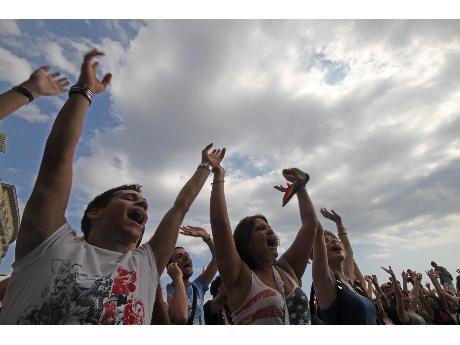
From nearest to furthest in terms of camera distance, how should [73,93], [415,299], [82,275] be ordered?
[82,275], [73,93], [415,299]

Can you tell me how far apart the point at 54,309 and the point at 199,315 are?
10.4 ft

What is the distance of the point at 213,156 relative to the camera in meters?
3.11

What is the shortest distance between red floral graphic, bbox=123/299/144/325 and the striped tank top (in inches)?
37.1

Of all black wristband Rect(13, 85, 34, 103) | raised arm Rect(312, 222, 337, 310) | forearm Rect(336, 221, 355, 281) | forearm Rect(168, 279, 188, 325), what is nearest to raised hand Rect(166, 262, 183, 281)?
forearm Rect(168, 279, 188, 325)

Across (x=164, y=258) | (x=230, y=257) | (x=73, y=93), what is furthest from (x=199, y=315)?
(x=73, y=93)

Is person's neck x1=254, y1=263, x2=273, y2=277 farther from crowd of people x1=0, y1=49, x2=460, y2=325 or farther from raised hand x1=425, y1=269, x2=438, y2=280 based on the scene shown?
raised hand x1=425, y1=269, x2=438, y2=280

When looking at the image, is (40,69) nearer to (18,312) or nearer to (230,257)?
(18,312)

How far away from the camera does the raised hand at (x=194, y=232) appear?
387cm

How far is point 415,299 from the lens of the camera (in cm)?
666

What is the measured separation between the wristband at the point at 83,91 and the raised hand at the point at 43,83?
1.35ft

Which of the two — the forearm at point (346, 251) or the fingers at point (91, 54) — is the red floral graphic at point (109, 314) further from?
the forearm at point (346, 251)

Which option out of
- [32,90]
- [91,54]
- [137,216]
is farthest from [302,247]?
[32,90]

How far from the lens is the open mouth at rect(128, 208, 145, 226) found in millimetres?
2236

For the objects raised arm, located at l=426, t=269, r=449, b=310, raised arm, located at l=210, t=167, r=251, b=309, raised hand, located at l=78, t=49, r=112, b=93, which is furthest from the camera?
raised arm, located at l=426, t=269, r=449, b=310
